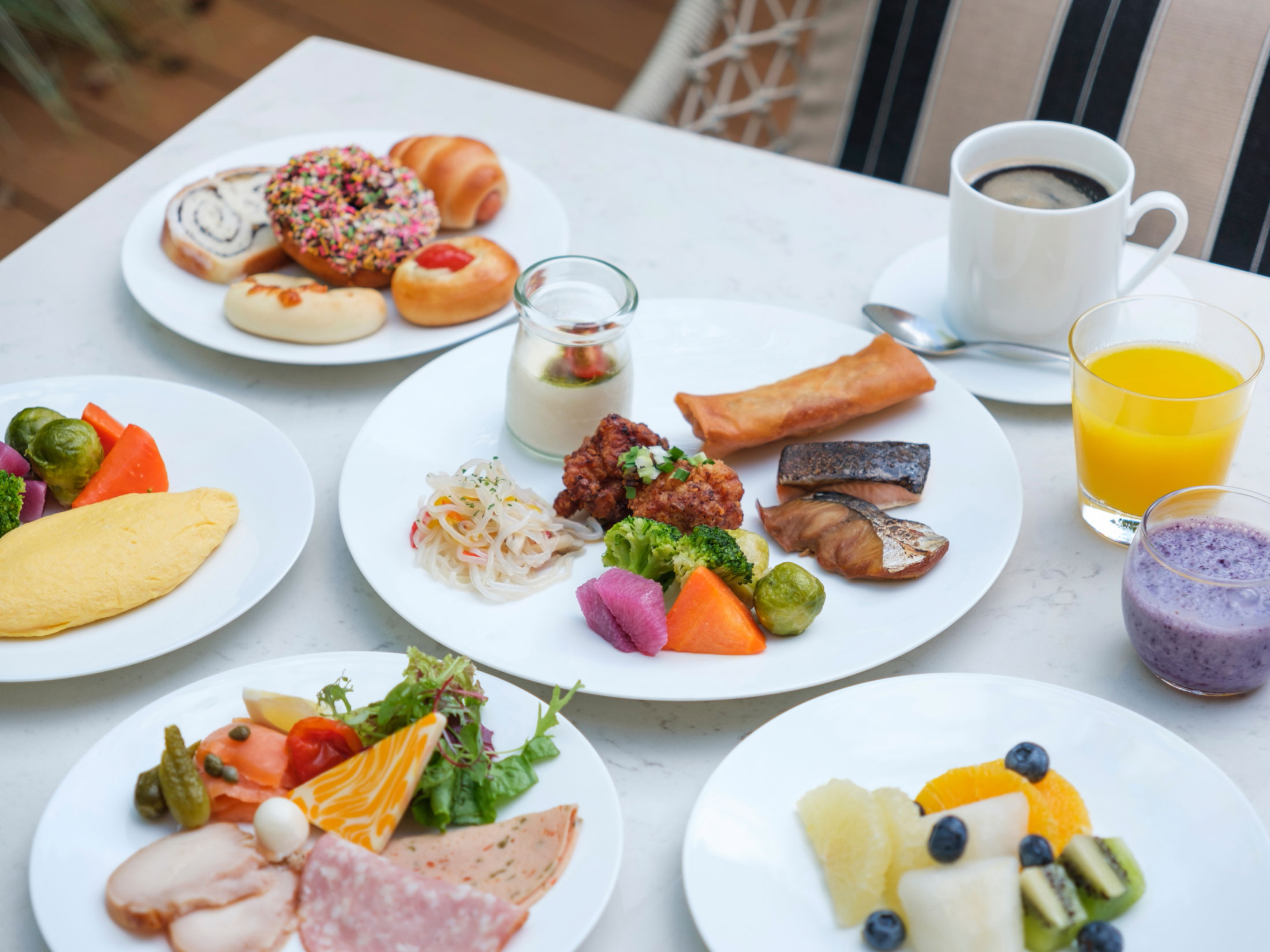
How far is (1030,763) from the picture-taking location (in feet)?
4.40

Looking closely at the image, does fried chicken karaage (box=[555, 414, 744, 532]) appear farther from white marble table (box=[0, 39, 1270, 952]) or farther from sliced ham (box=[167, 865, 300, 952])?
sliced ham (box=[167, 865, 300, 952])

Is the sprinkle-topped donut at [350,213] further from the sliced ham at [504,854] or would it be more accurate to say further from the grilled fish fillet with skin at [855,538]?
the sliced ham at [504,854]

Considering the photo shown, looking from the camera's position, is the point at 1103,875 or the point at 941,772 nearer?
the point at 1103,875

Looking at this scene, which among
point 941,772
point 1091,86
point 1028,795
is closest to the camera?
point 1028,795

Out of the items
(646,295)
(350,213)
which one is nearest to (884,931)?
(646,295)

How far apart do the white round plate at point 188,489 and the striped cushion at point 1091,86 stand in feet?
6.70

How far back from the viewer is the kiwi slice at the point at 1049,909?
119 centimetres

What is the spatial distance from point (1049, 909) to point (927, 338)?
Result: 1276mm

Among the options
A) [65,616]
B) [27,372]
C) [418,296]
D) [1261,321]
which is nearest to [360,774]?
[65,616]

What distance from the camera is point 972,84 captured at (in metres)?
3.05

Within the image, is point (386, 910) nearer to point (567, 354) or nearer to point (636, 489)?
point (636, 489)

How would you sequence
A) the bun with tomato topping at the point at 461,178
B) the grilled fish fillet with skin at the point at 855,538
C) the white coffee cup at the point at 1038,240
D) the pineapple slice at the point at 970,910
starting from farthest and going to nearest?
the bun with tomato topping at the point at 461,178
the white coffee cup at the point at 1038,240
the grilled fish fillet with skin at the point at 855,538
the pineapple slice at the point at 970,910

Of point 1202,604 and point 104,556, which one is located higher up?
point 1202,604

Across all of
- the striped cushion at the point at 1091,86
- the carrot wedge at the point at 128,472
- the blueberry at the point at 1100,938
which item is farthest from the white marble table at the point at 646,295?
the striped cushion at the point at 1091,86
